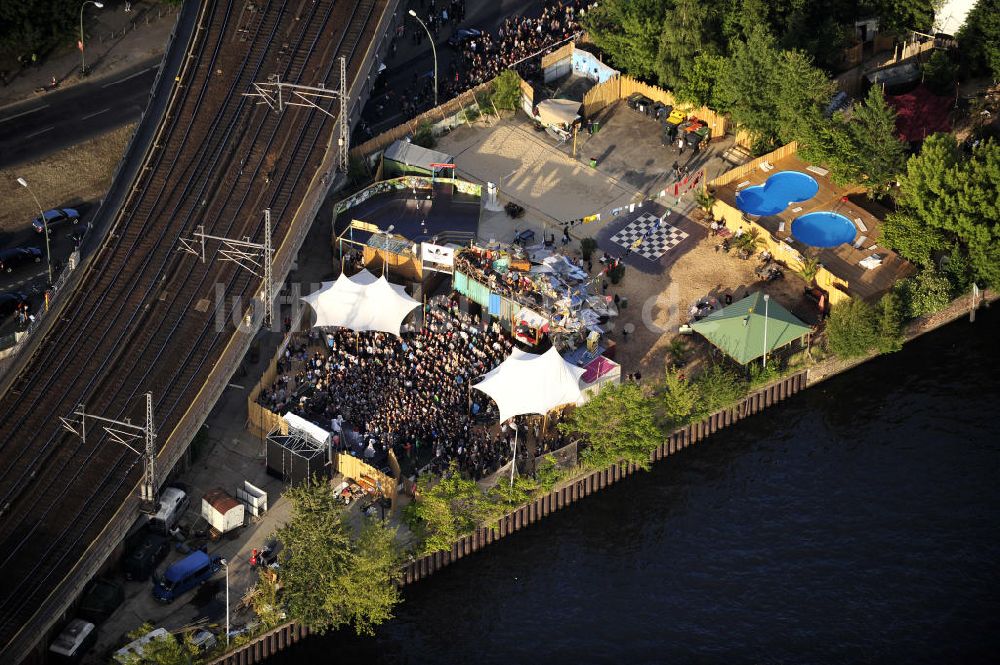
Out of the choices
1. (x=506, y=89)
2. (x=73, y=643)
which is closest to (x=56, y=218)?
(x=506, y=89)

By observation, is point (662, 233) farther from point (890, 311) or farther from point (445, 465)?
point (445, 465)

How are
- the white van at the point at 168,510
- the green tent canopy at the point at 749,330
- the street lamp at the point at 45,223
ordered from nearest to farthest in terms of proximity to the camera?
the white van at the point at 168,510 < the green tent canopy at the point at 749,330 < the street lamp at the point at 45,223

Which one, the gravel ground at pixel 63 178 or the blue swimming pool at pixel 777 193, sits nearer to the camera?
the blue swimming pool at pixel 777 193

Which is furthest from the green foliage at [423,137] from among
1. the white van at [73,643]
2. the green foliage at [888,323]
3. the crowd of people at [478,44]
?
the white van at [73,643]

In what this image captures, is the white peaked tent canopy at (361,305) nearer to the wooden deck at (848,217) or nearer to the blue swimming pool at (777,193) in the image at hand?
the blue swimming pool at (777,193)

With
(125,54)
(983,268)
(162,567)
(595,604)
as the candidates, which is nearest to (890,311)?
(983,268)

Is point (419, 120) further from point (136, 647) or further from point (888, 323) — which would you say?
point (136, 647)

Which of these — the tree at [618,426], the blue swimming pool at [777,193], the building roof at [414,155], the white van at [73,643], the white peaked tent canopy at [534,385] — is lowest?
the white van at [73,643]
